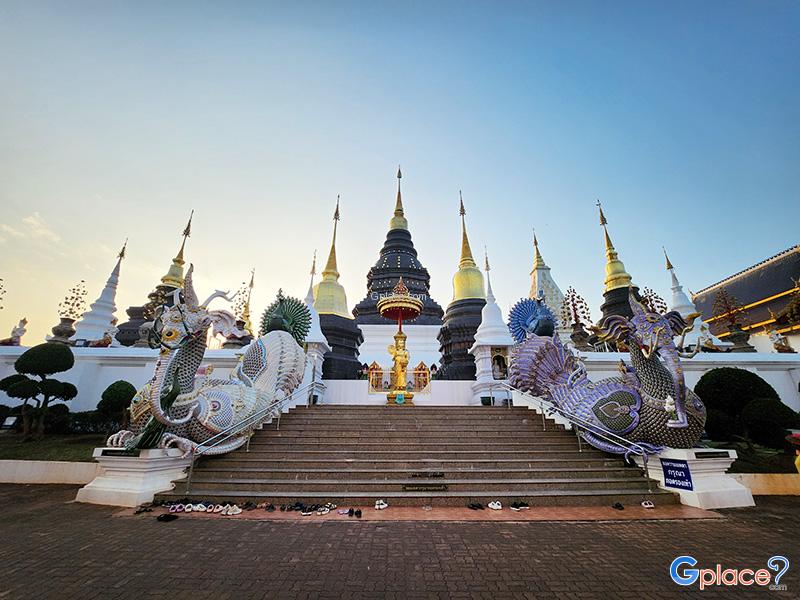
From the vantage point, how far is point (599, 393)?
7426mm

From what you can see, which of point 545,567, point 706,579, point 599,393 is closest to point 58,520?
point 545,567

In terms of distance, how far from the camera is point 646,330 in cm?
654

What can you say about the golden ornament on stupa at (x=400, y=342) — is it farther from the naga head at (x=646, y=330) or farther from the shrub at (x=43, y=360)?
the shrub at (x=43, y=360)

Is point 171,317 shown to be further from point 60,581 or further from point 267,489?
point 60,581

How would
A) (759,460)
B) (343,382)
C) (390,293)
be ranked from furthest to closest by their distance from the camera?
1. (390,293)
2. (343,382)
3. (759,460)


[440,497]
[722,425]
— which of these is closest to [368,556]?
[440,497]

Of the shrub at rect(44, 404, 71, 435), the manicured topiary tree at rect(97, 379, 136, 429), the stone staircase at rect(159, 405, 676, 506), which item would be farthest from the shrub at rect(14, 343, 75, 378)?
the stone staircase at rect(159, 405, 676, 506)

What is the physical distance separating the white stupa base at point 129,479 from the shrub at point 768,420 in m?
12.8

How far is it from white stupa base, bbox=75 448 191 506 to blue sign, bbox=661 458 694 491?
27.8 feet

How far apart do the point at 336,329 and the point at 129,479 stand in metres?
13.2

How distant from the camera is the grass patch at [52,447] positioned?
27.0ft

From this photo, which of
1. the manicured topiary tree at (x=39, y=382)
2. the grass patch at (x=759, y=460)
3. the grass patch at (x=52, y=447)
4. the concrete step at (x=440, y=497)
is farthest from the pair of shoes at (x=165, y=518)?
the grass patch at (x=759, y=460)

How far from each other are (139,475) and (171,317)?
2645 millimetres

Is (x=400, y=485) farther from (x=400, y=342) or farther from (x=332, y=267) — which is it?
(x=332, y=267)
